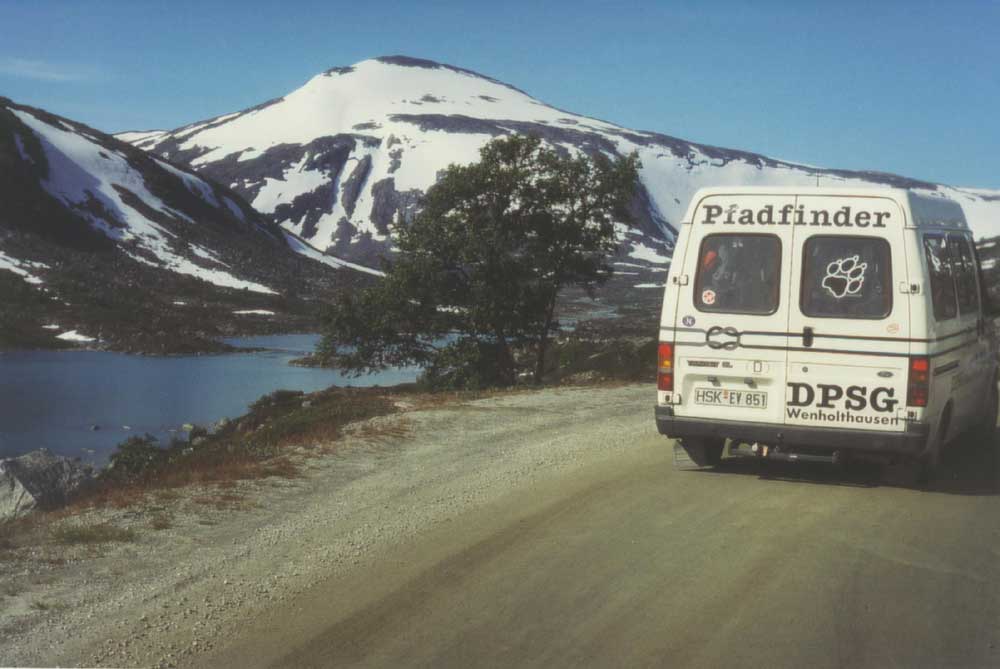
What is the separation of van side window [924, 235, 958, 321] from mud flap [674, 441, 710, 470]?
297 centimetres

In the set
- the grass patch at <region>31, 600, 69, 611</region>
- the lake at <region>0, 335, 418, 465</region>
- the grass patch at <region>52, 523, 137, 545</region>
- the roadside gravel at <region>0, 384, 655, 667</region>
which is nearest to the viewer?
the roadside gravel at <region>0, 384, 655, 667</region>

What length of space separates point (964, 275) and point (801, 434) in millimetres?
3538

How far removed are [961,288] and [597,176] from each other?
27.4 m

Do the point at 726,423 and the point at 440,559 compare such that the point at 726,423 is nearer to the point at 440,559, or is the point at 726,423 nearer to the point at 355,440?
the point at 440,559

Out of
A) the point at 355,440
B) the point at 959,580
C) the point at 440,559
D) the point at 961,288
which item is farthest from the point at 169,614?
the point at 961,288

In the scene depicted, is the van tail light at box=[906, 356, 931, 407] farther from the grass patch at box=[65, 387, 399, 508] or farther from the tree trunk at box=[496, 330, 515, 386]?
the tree trunk at box=[496, 330, 515, 386]

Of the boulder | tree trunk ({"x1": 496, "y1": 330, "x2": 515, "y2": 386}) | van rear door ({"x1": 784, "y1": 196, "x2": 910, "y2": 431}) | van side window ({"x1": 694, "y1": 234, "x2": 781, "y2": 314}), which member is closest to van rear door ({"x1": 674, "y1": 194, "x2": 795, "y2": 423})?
van side window ({"x1": 694, "y1": 234, "x2": 781, "y2": 314})

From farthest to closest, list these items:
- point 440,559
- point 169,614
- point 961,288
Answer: point 961,288 < point 440,559 < point 169,614

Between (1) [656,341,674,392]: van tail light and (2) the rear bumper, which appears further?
(1) [656,341,674,392]: van tail light

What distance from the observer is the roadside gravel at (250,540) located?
683 cm

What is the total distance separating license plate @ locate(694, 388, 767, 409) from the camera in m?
11.1

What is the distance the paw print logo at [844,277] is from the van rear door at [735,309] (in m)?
0.43

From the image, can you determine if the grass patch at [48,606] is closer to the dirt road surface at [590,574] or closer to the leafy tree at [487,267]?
the dirt road surface at [590,574]

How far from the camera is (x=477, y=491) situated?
37.9 ft
